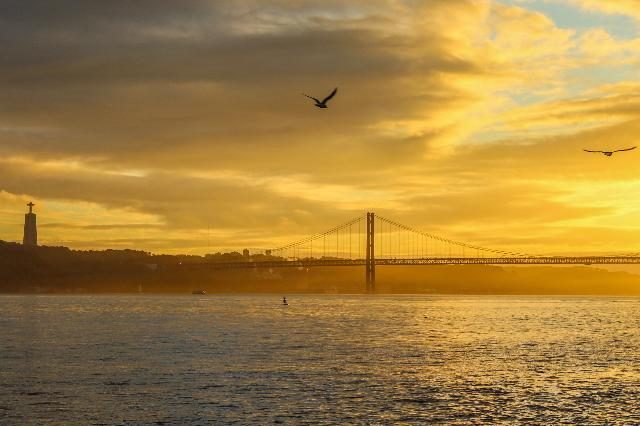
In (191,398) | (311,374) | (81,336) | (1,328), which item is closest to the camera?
(191,398)

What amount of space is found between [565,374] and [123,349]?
28.3 metres

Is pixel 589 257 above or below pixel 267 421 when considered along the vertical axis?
above

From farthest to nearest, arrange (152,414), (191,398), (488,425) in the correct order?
1. (191,398)
2. (152,414)
3. (488,425)

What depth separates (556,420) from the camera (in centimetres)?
3050

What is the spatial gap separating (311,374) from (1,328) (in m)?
48.5

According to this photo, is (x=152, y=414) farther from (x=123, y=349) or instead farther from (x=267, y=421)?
(x=123, y=349)

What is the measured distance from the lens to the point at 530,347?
61719mm

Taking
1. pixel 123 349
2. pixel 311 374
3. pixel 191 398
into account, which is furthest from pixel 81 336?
pixel 191 398

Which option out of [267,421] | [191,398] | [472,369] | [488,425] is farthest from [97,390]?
[472,369]

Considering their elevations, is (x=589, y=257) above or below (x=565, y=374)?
above

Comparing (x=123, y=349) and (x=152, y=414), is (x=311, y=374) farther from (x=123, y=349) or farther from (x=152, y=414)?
(x=123, y=349)

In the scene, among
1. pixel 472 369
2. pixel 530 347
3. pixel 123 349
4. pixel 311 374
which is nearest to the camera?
pixel 311 374

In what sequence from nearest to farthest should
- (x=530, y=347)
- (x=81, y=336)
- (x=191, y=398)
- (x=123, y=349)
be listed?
(x=191, y=398) → (x=123, y=349) → (x=530, y=347) → (x=81, y=336)

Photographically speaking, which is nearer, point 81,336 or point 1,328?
point 81,336
